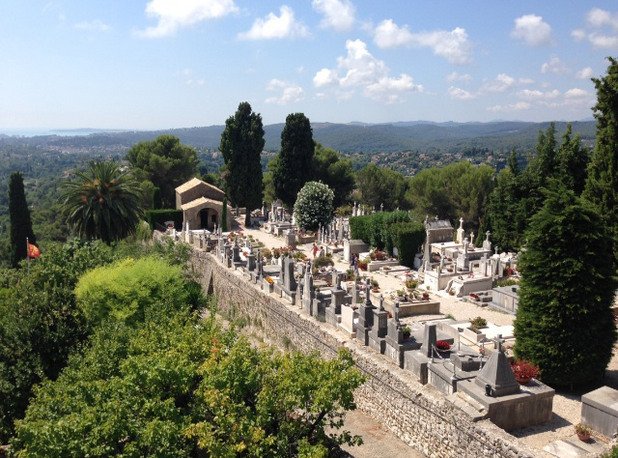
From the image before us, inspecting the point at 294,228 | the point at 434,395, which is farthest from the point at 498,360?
the point at 294,228

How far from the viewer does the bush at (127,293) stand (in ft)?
58.5

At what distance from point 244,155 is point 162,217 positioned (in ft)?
26.4

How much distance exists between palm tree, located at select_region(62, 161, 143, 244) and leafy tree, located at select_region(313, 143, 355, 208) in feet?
74.2

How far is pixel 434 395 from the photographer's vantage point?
1199cm

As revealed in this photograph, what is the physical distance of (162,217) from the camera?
138 ft

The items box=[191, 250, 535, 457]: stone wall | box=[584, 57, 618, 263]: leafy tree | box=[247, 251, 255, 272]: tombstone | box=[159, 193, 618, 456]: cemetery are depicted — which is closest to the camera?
box=[191, 250, 535, 457]: stone wall

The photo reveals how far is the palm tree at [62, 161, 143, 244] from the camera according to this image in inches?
1150

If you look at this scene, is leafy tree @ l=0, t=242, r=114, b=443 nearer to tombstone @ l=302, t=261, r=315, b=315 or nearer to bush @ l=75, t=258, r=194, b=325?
bush @ l=75, t=258, r=194, b=325

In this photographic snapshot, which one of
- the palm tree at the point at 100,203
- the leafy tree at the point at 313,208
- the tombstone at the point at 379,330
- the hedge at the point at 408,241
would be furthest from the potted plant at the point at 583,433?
the leafy tree at the point at 313,208

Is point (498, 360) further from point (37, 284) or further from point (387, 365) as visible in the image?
point (37, 284)

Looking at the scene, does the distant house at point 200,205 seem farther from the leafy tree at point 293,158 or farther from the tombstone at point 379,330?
the tombstone at point 379,330

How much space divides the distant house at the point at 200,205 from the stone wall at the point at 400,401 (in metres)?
21.3

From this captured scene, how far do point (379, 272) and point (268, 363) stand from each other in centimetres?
1739

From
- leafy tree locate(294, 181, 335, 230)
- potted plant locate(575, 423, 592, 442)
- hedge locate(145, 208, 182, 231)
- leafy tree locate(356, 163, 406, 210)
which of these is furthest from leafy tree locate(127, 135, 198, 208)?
potted plant locate(575, 423, 592, 442)
